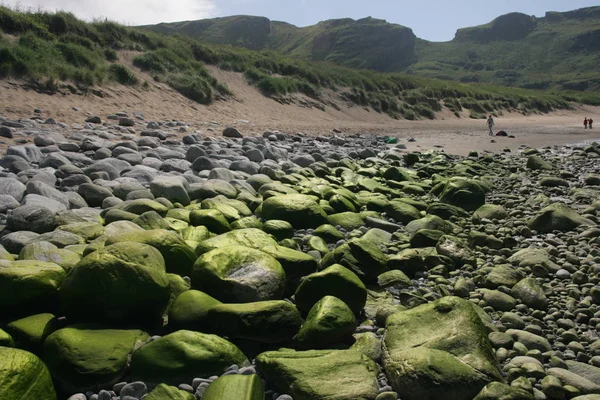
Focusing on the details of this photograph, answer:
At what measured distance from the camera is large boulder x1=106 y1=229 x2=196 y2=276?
3896mm

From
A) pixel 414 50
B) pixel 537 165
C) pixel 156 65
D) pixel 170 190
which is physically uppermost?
pixel 414 50

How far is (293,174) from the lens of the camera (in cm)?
852

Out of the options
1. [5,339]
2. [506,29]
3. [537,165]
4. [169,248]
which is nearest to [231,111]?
[537,165]

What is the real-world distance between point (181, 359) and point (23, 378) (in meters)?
0.81

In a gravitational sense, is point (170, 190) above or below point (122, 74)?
below

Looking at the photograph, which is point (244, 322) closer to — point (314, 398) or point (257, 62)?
point (314, 398)

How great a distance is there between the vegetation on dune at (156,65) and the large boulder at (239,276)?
10.9m

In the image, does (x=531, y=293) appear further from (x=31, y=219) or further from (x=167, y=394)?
(x=31, y=219)

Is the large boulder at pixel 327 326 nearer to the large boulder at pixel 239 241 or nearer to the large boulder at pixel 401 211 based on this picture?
the large boulder at pixel 239 241

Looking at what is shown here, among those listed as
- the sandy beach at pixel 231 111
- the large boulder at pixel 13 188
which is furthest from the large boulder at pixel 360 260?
the sandy beach at pixel 231 111

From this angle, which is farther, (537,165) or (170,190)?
(537,165)

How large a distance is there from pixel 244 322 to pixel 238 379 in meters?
0.54

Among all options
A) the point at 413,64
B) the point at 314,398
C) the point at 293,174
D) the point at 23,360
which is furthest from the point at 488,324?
the point at 413,64

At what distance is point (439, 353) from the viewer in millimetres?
2797
